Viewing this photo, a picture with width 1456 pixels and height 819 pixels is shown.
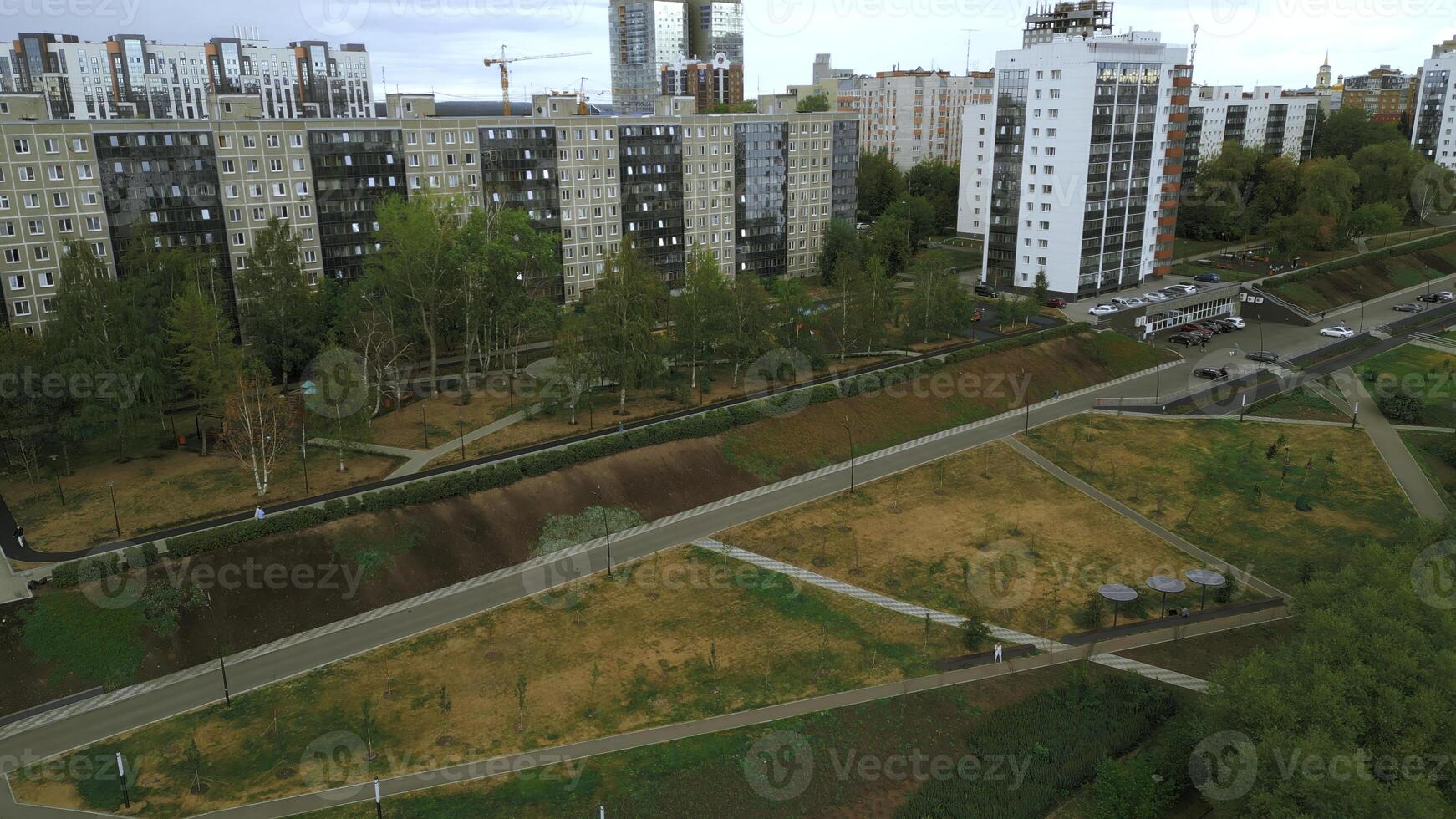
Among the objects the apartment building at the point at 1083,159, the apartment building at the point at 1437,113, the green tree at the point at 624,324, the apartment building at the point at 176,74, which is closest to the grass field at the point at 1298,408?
the apartment building at the point at 1083,159

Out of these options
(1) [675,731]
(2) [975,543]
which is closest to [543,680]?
(1) [675,731]

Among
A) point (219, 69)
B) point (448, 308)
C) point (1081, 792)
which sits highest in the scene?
point (219, 69)

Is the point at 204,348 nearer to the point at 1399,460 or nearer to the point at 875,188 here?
the point at 1399,460

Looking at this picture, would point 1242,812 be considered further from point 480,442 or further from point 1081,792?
point 480,442

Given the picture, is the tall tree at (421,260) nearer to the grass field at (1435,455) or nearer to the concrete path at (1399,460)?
the concrete path at (1399,460)

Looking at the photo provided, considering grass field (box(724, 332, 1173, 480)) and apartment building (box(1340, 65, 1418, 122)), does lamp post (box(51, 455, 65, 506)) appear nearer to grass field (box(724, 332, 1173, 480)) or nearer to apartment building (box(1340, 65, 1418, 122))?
grass field (box(724, 332, 1173, 480))

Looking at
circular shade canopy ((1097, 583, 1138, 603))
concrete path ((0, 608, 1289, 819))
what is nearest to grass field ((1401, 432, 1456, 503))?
concrete path ((0, 608, 1289, 819))

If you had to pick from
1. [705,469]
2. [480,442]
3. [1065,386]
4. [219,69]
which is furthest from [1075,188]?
[219,69]
